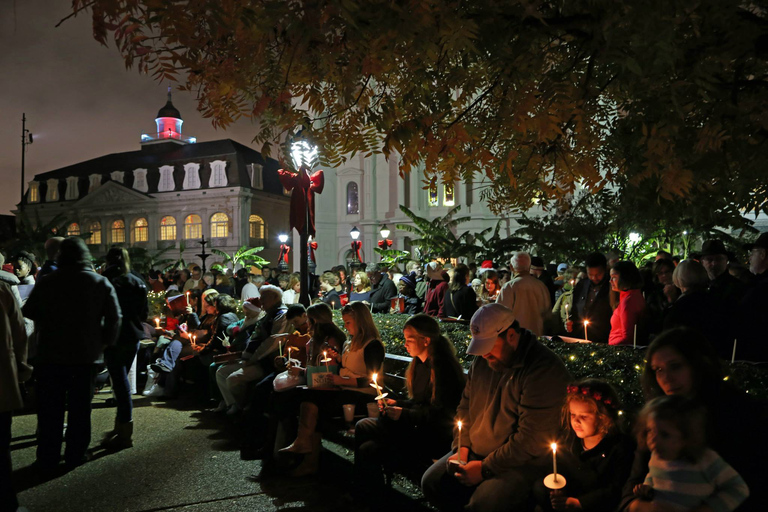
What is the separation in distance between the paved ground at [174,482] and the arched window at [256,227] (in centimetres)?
5912

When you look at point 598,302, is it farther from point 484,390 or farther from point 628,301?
point 484,390

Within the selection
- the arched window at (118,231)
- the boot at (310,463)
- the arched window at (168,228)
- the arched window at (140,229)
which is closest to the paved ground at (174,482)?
the boot at (310,463)

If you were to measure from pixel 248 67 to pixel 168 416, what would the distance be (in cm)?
545

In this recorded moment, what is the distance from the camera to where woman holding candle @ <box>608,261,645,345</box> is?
6504 millimetres

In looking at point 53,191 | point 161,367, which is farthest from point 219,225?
point 161,367

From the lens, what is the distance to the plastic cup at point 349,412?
6387 mm

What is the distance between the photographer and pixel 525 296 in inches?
325

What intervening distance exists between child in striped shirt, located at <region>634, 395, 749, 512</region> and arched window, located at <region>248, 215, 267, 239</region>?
64681 millimetres

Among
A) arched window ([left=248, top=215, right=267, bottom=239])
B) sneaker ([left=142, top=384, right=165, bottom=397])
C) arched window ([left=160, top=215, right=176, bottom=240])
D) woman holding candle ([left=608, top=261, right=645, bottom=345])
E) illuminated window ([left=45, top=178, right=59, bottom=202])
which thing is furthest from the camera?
illuminated window ([left=45, top=178, right=59, bottom=202])

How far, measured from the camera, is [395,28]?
516cm

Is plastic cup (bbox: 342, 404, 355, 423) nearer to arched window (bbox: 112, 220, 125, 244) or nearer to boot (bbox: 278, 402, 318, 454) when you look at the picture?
boot (bbox: 278, 402, 318, 454)

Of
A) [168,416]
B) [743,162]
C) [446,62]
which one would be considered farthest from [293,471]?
[743,162]

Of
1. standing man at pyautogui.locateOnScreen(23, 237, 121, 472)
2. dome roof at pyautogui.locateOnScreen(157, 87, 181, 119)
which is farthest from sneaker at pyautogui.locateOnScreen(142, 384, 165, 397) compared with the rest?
dome roof at pyautogui.locateOnScreen(157, 87, 181, 119)

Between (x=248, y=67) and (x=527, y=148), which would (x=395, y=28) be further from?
(x=527, y=148)
